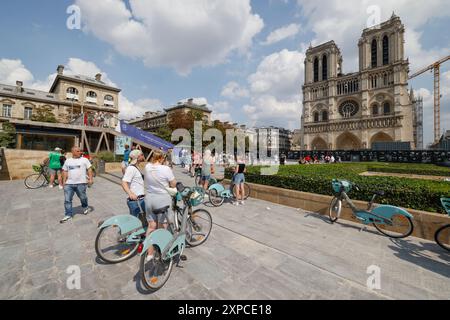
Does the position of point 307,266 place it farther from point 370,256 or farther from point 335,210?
point 335,210

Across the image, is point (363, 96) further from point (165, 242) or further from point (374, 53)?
point (165, 242)

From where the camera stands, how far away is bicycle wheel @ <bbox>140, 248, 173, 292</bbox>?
2520mm

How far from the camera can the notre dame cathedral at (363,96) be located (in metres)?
51.3

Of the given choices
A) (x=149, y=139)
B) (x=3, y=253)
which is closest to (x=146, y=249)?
(x=3, y=253)

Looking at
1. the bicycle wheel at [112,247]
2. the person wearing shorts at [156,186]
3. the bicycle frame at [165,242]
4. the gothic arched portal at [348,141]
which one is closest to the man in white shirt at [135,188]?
the bicycle wheel at [112,247]

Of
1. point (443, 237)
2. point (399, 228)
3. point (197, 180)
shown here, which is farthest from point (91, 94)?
point (443, 237)

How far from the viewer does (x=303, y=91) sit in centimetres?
6931

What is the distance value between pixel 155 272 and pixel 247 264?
148cm

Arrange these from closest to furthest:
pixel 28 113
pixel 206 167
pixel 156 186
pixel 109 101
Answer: pixel 156 186
pixel 206 167
pixel 28 113
pixel 109 101

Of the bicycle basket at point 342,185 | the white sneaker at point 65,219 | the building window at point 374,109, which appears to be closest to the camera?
the white sneaker at point 65,219

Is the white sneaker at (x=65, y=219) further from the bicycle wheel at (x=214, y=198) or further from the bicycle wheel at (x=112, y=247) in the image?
the bicycle wheel at (x=214, y=198)

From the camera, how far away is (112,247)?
11.9ft

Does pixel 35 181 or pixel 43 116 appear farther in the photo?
pixel 43 116

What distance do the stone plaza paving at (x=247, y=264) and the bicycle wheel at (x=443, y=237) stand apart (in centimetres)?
13
